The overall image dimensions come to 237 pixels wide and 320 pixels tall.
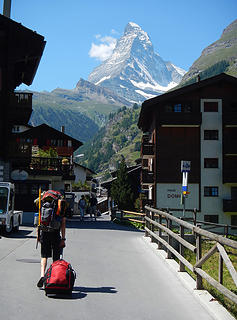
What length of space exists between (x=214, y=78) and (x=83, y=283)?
39775mm

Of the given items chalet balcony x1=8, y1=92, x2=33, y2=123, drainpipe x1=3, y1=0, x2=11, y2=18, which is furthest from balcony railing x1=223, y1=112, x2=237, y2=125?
chalet balcony x1=8, y1=92, x2=33, y2=123

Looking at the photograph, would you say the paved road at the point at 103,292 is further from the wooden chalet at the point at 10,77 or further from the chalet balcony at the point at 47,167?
the chalet balcony at the point at 47,167

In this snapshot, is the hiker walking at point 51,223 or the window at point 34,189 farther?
the window at point 34,189

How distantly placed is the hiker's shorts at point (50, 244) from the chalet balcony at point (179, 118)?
3842cm

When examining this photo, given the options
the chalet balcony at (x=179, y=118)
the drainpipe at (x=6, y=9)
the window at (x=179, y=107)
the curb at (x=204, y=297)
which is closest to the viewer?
the curb at (x=204, y=297)

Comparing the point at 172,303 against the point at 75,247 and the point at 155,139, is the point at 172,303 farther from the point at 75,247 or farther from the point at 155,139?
the point at 155,139

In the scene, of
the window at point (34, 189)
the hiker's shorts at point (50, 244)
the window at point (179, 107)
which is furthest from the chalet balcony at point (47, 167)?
the hiker's shorts at point (50, 244)

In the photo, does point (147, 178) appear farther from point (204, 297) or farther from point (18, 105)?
point (204, 297)

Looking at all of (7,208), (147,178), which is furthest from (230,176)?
(7,208)

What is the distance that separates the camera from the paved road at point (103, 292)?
6.85 metres

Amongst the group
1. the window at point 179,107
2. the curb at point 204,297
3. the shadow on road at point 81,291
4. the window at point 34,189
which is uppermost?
the window at point 179,107

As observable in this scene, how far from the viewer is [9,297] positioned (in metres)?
7.59

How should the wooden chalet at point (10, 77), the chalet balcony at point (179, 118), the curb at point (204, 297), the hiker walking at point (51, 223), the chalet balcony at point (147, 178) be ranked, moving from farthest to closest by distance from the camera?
the chalet balcony at point (147, 178), the chalet balcony at point (179, 118), the wooden chalet at point (10, 77), the hiker walking at point (51, 223), the curb at point (204, 297)

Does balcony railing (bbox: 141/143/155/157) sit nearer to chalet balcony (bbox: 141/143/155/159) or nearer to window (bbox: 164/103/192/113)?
chalet balcony (bbox: 141/143/155/159)
